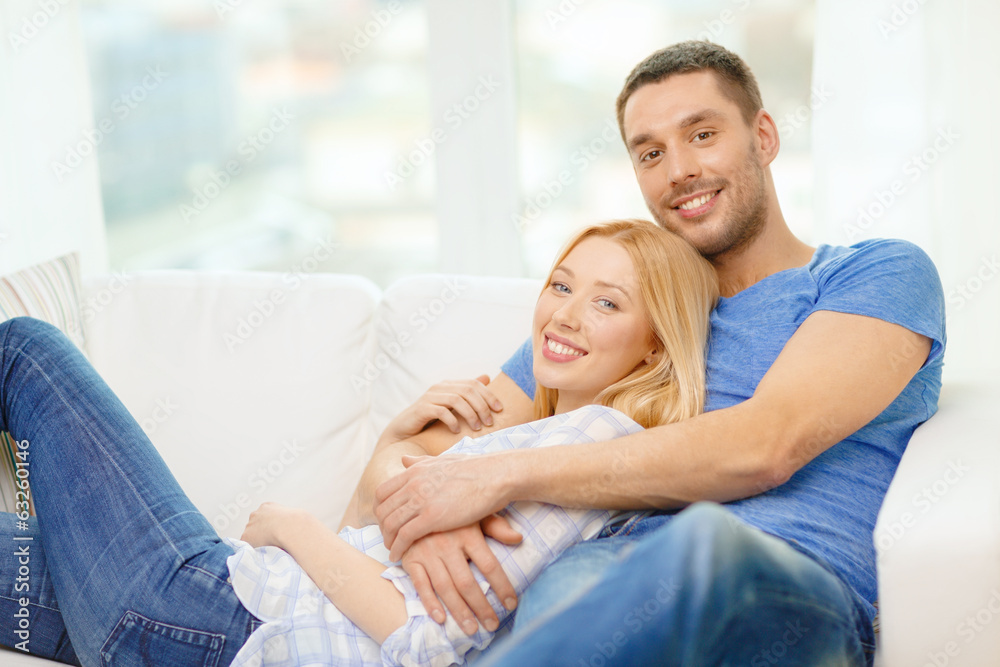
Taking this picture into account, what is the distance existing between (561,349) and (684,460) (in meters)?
0.31

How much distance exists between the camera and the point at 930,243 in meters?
1.97

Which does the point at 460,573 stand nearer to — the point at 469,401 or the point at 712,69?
the point at 469,401

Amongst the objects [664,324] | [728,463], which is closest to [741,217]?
[664,324]

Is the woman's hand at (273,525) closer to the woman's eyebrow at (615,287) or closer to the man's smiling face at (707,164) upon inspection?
the woman's eyebrow at (615,287)

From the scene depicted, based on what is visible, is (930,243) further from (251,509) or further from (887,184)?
(251,509)

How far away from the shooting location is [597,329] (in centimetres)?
134

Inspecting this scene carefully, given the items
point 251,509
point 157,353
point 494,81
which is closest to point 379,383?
point 251,509

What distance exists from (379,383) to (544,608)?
3.16 ft

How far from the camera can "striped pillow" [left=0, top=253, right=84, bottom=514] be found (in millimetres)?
1552

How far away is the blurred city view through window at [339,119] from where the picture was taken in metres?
2.29

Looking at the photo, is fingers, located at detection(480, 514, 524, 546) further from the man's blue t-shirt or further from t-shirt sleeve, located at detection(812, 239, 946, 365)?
t-shirt sleeve, located at detection(812, 239, 946, 365)

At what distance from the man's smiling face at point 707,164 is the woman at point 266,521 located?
0.10 m

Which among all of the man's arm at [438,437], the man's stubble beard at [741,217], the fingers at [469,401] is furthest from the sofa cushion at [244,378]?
the man's stubble beard at [741,217]

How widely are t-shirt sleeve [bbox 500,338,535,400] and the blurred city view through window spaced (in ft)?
2.85
